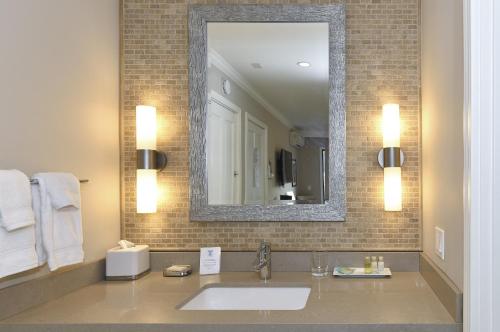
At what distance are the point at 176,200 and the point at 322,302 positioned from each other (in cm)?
89

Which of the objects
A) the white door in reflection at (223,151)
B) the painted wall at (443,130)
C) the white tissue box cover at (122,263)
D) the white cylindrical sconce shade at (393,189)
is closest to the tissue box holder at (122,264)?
the white tissue box cover at (122,263)

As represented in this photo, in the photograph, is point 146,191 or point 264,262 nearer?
point 264,262

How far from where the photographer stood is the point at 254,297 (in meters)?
1.79

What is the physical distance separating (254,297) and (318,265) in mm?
331

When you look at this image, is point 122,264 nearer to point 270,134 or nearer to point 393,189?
point 270,134

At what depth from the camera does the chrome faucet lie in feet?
5.99

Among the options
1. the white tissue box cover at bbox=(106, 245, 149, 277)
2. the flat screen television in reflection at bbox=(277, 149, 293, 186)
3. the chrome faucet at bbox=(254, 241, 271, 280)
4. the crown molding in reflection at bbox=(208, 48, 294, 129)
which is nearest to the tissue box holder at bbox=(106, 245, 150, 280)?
the white tissue box cover at bbox=(106, 245, 149, 277)

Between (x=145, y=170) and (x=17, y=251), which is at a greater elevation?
(x=145, y=170)

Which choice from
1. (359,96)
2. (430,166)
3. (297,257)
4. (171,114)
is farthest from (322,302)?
(171,114)

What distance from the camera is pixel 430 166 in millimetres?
1744

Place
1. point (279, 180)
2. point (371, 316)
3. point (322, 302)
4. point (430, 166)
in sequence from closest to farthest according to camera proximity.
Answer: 1. point (371, 316)
2. point (322, 302)
3. point (430, 166)
4. point (279, 180)

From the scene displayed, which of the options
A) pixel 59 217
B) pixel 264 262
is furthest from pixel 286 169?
pixel 59 217

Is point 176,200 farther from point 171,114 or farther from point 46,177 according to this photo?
point 46,177

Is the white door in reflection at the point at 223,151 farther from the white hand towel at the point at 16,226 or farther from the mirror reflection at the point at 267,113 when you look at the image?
the white hand towel at the point at 16,226
